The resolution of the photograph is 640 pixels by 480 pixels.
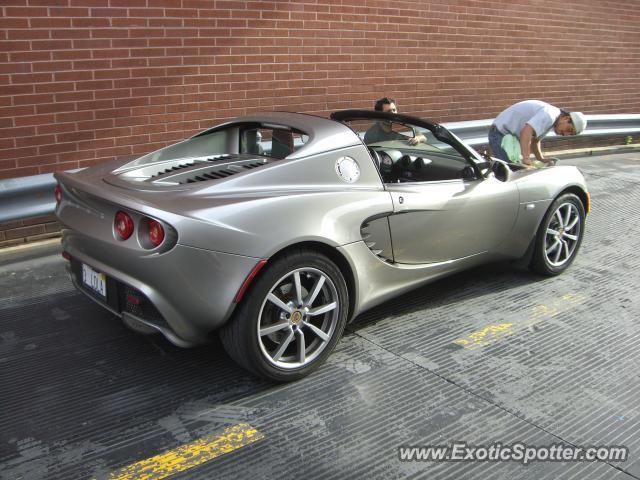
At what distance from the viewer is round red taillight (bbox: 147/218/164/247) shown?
3.13 metres

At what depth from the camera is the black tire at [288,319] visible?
329 cm

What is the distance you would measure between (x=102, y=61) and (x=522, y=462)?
5006 mm

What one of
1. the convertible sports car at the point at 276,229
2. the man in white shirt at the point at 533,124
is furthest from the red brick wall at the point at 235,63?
the man in white shirt at the point at 533,124

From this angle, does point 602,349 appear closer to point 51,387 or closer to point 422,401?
point 422,401

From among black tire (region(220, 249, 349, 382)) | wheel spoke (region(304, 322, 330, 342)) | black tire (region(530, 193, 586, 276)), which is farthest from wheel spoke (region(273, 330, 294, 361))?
black tire (region(530, 193, 586, 276))

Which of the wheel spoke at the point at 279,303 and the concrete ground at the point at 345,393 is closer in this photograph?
the concrete ground at the point at 345,393

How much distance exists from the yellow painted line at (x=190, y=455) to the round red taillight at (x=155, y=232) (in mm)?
967

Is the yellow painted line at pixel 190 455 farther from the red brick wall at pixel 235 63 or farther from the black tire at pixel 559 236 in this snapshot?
the red brick wall at pixel 235 63

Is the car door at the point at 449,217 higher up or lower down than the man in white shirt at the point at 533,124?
lower down

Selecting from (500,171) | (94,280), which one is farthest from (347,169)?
(94,280)

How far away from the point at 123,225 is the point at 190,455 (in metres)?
1.19

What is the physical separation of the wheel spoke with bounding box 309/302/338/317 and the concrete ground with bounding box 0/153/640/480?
1.26ft

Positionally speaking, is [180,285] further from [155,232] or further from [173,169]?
[173,169]

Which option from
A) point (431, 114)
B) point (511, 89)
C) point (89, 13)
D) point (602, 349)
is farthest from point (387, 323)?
point (511, 89)
